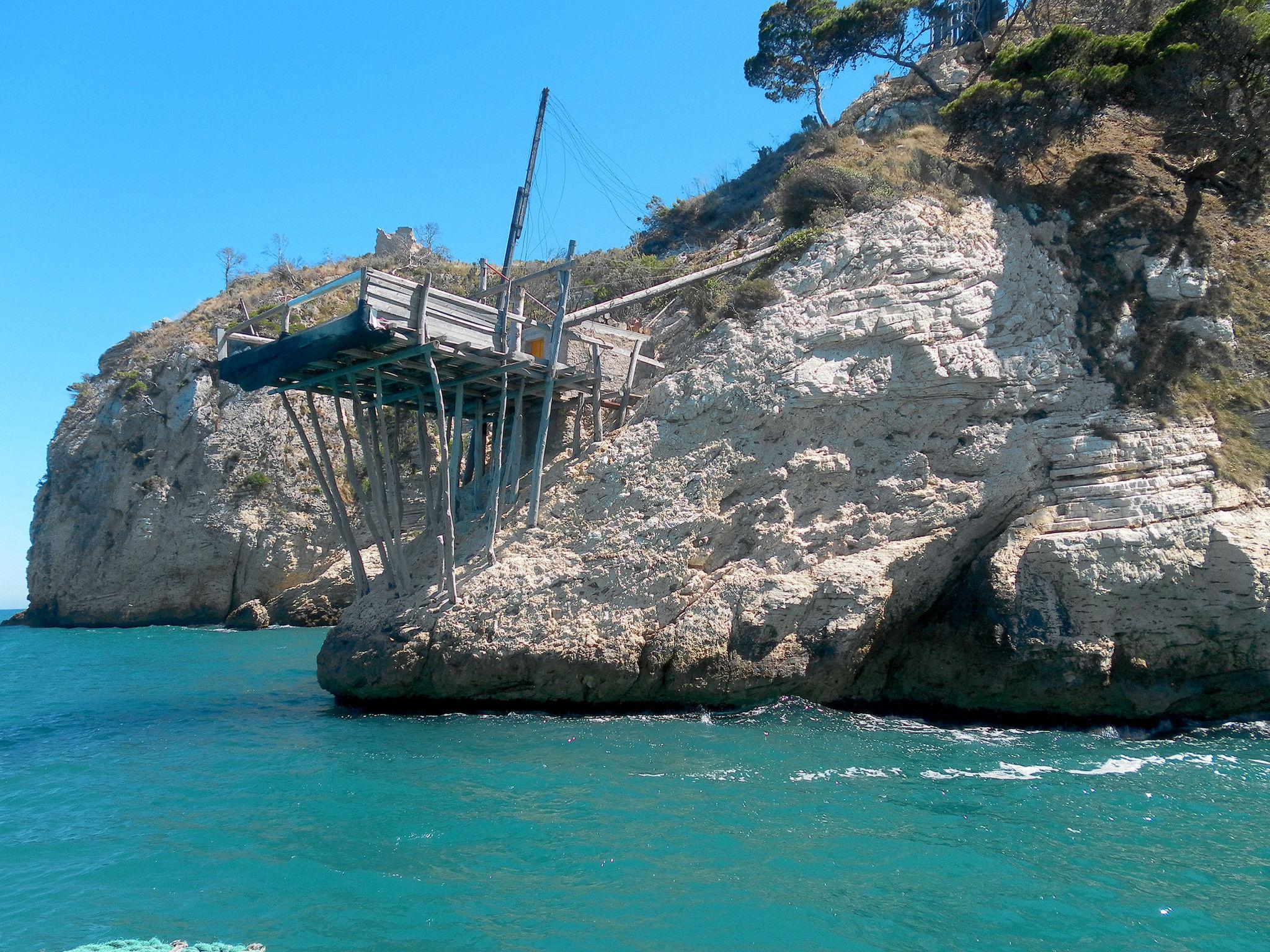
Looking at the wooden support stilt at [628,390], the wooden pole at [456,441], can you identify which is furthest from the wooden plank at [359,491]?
the wooden support stilt at [628,390]

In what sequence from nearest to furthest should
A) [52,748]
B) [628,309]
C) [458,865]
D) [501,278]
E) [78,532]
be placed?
[458,865]
[52,748]
[501,278]
[628,309]
[78,532]

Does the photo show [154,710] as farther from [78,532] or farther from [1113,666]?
[78,532]

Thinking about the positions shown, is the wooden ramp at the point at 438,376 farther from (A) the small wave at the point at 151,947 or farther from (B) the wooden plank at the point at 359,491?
(A) the small wave at the point at 151,947

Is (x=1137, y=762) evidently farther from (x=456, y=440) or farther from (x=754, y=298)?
(x=456, y=440)

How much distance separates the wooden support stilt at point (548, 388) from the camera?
15414 millimetres

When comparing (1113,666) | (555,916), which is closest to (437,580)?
(555,916)

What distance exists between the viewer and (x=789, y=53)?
28562 millimetres

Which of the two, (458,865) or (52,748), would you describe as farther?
(52,748)

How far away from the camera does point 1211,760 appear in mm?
10750

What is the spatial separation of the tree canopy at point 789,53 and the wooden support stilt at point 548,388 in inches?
639

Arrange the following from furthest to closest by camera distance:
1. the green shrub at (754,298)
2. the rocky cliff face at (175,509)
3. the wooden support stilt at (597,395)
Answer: the rocky cliff face at (175,509) → the wooden support stilt at (597,395) → the green shrub at (754,298)

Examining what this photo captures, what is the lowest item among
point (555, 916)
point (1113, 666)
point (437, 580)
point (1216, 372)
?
point (555, 916)

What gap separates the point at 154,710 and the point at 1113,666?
15411 millimetres

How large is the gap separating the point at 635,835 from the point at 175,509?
3083 cm
